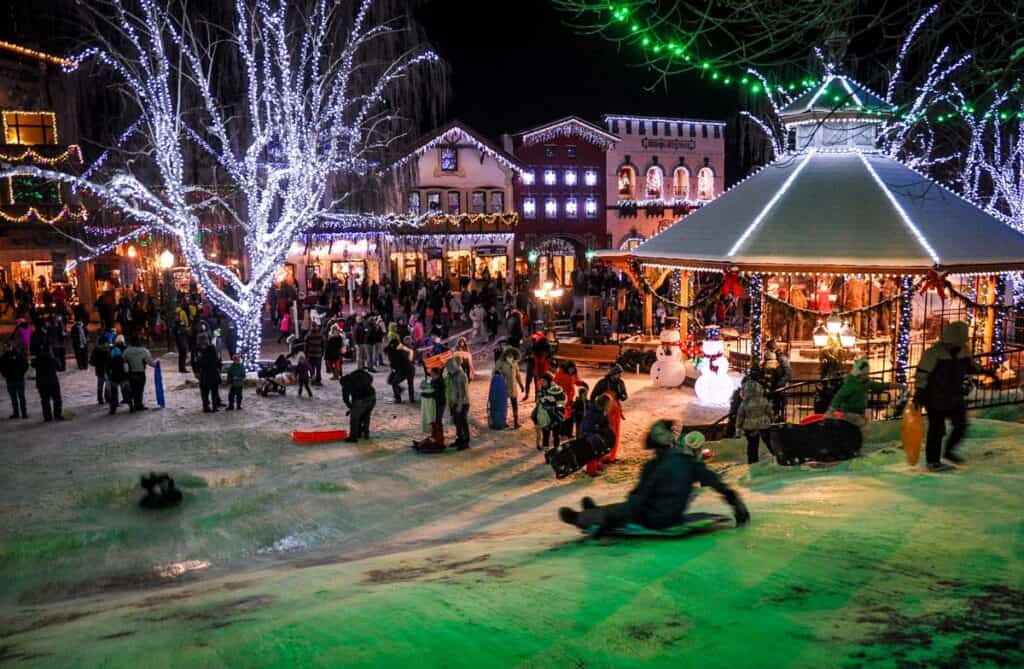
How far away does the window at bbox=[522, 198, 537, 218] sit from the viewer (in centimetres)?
4419

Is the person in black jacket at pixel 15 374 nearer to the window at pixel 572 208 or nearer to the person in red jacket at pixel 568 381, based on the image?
the person in red jacket at pixel 568 381

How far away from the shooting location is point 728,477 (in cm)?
1005

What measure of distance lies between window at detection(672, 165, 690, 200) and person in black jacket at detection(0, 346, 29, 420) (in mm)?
38363

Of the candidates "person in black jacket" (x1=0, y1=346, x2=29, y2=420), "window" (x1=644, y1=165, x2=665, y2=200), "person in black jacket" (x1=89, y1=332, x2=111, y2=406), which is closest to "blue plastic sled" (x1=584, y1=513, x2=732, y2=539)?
"person in black jacket" (x1=89, y1=332, x2=111, y2=406)

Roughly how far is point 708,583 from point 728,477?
4782 mm

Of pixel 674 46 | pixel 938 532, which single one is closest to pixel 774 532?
pixel 938 532

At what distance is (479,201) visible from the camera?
42.2 meters

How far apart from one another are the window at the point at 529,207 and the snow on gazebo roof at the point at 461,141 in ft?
8.29

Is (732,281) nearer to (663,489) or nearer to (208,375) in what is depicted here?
(663,489)

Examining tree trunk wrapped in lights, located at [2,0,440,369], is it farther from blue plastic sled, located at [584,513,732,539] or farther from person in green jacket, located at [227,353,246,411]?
blue plastic sled, located at [584,513,732,539]

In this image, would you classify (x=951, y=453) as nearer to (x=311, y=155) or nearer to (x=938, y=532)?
(x=938, y=532)

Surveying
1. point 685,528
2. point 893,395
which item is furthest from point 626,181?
point 685,528

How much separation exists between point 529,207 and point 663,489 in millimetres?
38848

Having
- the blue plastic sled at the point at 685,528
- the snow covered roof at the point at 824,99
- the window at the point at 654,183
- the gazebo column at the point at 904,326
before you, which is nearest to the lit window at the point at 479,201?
the window at the point at 654,183
